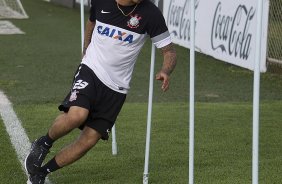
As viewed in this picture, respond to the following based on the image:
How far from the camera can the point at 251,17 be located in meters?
15.1

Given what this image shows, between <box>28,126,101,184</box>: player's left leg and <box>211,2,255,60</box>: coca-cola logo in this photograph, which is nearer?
<box>28,126,101,184</box>: player's left leg

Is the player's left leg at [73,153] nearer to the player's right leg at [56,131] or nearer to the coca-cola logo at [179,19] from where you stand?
the player's right leg at [56,131]

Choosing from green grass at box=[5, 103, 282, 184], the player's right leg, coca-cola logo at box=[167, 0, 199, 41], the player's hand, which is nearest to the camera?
the player's hand

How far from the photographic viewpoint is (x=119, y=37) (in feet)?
20.1

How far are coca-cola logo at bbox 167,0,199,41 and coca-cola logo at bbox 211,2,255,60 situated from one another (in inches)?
51.8

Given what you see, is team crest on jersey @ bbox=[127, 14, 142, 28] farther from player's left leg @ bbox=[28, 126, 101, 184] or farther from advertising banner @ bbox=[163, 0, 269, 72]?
advertising banner @ bbox=[163, 0, 269, 72]

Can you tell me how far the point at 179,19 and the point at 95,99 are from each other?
1288 centimetres

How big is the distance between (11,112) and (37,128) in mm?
1200

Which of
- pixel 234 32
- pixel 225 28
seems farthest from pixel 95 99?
pixel 225 28

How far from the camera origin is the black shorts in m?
6.15

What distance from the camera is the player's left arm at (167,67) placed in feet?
19.6

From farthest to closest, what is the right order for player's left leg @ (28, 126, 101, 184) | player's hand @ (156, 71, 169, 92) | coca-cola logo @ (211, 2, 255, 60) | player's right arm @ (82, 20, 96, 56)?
coca-cola logo @ (211, 2, 255, 60) < player's right arm @ (82, 20, 96, 56) < player's left leg @ (28, 126, 101, 184) < player's hand @ (156, 71, 169, 92)

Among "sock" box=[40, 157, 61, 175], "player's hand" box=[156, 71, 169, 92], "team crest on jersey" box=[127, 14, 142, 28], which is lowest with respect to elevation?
"sock" box=[40, 157, 61, 175]

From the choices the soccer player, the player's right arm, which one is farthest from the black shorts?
the player's right arm
